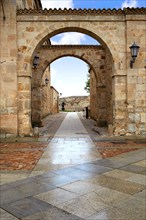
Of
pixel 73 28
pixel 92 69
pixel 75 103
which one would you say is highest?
pixel 73 28

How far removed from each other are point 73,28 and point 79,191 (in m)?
7.40

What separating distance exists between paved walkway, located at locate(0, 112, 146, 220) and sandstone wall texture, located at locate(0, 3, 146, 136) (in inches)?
151

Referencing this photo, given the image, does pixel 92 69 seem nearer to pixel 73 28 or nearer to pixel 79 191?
pixel 73 28

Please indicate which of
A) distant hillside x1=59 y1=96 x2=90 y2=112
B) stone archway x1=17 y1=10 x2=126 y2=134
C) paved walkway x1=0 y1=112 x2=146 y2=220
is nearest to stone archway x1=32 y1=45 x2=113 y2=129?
stone archway x1=17 y1=10 x2=126 y2=134

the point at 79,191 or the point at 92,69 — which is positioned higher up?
the point at 92,69

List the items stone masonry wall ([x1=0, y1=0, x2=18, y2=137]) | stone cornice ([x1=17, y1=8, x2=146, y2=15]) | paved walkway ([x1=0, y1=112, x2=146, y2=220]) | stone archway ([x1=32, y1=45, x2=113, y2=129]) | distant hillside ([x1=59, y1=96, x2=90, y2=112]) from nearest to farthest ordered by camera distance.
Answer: paved walkway ([x1=0, y1=112, x2=146, y2=220]) < stone masonry wall ([x1=0, y1=0, x2=18, y2=137]) < stone cornice ([x1=17, y1=8, x2=146, y2=15]) < stone archway ([x1=32, y1=45, x2=113, y2=129]) < distant hillside ([x1=59, y1=96, x2=90, y2=112])

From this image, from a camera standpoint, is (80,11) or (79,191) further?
(80,11)

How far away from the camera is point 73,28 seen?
10.0 m

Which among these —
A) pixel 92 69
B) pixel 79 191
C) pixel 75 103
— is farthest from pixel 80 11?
pixel 75 103

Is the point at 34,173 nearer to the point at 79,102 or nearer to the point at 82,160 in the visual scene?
the point at 82,160

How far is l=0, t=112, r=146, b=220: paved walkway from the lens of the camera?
3215 millimetres

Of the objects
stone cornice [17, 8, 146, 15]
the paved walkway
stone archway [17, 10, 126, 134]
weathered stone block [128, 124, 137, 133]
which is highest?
stone cornice [17, 8, 146, 15]

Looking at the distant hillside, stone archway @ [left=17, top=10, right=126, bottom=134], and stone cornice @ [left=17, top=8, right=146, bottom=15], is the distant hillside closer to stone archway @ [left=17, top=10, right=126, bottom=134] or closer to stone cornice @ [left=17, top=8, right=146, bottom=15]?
stone archway @ [left=17, top=10, right=126, bottom=134]

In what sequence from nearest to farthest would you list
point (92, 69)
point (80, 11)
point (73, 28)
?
point (80, 11) → point (73, 28) → point (92, 69)
